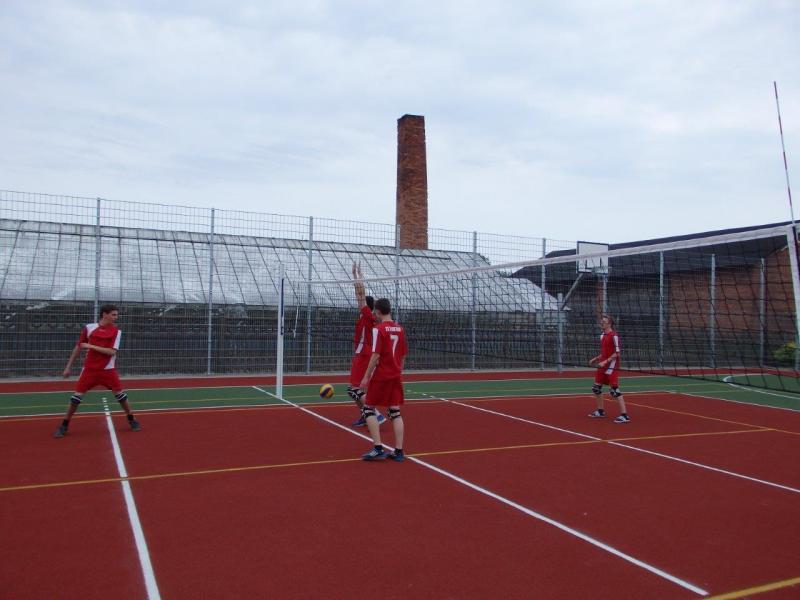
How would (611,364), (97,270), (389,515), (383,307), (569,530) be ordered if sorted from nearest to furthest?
(569,530)
(389,515)
(383,307)
(611,364)
(97,270)

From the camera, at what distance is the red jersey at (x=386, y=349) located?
7254 millimetres

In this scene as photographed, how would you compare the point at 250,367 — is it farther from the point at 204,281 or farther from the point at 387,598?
the point at 387,598

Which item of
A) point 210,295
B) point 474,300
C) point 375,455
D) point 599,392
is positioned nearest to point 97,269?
point 210,295

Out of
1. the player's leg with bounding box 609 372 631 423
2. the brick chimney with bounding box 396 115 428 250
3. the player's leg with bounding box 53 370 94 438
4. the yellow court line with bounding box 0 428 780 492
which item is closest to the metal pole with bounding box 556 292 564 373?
the brick chimney with bounding box 396 115 428 250

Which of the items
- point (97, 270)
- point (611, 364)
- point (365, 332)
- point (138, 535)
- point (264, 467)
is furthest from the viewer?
point (97, 270)

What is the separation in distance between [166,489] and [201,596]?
238cm

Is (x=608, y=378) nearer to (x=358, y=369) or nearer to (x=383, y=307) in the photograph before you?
(x=358, y=369)

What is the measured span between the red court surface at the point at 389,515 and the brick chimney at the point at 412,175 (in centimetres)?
1816

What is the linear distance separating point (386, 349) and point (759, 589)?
4163 mm

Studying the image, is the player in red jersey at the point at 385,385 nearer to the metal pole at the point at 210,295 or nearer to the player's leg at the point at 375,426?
the player's leg at the point at 375,426

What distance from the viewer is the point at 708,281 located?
22062 millimetres

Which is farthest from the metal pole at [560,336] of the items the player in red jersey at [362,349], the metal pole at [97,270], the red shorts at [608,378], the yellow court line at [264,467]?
the metal pole at [97,270]

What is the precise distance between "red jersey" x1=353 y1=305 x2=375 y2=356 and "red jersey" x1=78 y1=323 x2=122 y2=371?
3.20 m

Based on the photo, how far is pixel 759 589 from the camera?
4070 mm
